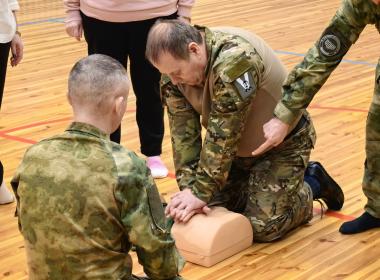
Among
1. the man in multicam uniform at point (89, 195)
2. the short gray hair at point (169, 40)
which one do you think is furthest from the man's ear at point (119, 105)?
the short gray hair at point (169, 40)

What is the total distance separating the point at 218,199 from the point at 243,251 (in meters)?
0.30

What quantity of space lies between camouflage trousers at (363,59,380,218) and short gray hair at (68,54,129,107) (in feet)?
4.25

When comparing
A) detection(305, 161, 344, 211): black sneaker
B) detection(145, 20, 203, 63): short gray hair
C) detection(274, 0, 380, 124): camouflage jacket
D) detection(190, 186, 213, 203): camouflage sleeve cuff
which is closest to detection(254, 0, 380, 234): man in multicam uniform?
detection(274, 0, 380, 124): camouflage jacket

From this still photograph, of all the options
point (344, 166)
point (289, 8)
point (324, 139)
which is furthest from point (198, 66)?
point (289, 8)

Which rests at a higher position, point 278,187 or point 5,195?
point 278,187

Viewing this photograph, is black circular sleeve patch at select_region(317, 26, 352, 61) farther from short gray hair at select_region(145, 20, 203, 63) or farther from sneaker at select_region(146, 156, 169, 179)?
sneaker at select_region(146, 156, 169, 179)

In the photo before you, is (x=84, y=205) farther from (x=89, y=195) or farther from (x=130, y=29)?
(x=130, y=29)

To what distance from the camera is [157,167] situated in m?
3.98

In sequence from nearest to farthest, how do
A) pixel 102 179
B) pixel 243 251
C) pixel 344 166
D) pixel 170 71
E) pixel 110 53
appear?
pixel 102 179 < pixel 170 71 < pixel 243 251 < pixel 110 53 < pixel 344 166

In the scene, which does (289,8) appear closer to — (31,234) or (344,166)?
(344,166)

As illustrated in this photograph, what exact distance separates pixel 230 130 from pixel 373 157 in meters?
0.59

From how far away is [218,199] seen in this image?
11.0 feet

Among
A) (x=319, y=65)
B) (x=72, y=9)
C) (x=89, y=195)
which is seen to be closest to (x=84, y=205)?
(x=89, y=195)

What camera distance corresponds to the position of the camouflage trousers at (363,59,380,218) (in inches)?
119
